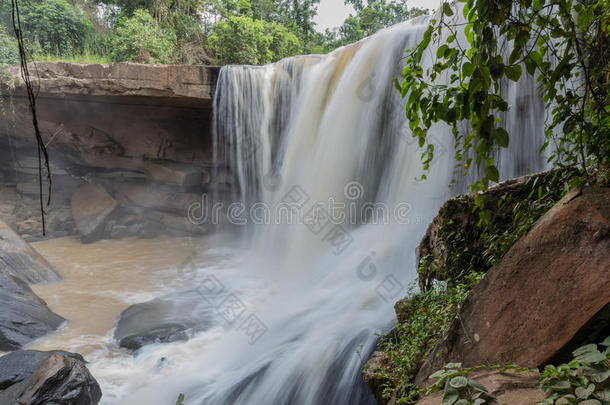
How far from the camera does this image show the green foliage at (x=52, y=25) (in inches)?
390

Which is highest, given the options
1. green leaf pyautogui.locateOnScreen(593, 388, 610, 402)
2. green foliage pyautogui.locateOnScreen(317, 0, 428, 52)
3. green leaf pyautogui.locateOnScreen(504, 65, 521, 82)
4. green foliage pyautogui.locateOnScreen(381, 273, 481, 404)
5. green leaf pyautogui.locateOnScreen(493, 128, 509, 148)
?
green foliage pyautogui.locateOnScreen(317, 0, 428, 52)

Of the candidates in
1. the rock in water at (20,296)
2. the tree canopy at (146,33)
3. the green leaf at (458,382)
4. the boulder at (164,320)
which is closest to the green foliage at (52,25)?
the tree canopy at (146,33)

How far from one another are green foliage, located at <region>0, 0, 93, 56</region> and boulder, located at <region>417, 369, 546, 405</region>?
39.5ft

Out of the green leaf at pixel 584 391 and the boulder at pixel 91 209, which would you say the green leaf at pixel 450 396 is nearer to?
the green leaf at pixel 584 391

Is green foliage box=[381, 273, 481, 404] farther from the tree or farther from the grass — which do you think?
the grass

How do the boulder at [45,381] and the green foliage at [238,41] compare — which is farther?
the green foliage at [238,41]

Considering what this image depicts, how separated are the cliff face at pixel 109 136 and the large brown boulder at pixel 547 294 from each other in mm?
6863

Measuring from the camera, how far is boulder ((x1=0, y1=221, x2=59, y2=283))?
18.9ft

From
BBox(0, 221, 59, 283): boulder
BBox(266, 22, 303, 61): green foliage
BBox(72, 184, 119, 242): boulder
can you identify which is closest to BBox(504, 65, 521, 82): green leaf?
BBox(0, 221, 59, 283): boulder

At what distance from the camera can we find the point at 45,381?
292 centimetres

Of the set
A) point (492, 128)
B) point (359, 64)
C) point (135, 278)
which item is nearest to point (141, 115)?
point (135, 278)

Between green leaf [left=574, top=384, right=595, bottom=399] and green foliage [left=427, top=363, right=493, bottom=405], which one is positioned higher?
green leaf [left=574, top=384, right=595, bottom=399]

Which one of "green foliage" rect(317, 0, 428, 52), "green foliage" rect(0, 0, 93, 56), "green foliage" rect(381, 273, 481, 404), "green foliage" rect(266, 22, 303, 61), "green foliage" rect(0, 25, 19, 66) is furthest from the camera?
"green foliage" rect(317, 0, 428, 52)

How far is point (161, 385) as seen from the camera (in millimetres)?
3508
